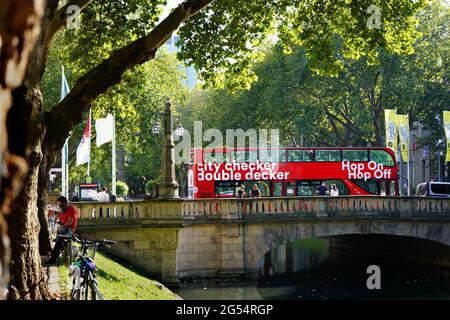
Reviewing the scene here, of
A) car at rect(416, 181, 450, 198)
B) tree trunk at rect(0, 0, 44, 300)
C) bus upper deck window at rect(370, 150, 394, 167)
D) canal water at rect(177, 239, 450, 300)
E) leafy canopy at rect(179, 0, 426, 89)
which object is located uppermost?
leafy canopy at rect(179, 0, 426, 89)

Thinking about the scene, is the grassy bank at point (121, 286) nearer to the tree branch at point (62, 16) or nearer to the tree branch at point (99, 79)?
the tree branch at point (99, 79)

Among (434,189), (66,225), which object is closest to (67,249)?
(66,225)

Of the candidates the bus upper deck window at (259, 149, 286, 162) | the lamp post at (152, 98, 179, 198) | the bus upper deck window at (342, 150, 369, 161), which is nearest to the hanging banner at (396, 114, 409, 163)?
the bus upper deck window at (342, 150, 369, 161)

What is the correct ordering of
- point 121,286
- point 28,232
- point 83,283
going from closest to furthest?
point 28,232 < point 83,283 < point 121,286

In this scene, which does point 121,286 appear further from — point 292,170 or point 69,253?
point 292,170

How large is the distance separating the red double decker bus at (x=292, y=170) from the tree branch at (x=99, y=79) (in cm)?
2268

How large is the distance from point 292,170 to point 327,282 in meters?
6.98

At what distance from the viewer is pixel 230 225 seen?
29.5 meters

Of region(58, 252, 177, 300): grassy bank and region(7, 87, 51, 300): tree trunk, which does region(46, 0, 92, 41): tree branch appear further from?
region(58, 252, 177, 300): grassy bank

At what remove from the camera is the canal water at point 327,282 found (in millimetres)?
26781

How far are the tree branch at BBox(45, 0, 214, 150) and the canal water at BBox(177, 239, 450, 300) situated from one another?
13.7m

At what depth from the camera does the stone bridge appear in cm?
2641

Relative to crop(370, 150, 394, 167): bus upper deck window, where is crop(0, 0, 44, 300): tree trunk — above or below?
below

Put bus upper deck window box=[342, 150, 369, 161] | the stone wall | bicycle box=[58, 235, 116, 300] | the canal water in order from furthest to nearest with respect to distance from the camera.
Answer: bus upper deck window box=[342, 150, 369, 161] < the stone wall < the canal water < bicycle box=[58, 235, 116, 300]
